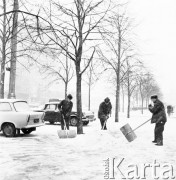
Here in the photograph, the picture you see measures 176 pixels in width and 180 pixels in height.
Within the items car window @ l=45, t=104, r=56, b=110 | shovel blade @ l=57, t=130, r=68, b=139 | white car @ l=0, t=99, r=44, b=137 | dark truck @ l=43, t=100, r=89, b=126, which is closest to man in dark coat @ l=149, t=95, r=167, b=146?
shovel blade @ l=57, t=130, r=68, b=139

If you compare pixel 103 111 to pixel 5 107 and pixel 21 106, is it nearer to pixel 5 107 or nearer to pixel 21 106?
pixel 21 106

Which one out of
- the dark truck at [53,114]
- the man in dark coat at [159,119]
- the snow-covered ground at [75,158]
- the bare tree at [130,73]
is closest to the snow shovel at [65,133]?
the snow-covered ground at [75,158]

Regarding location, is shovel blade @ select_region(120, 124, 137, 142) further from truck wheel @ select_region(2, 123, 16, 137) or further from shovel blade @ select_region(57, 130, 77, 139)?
truck wheel @ select_region(2, 123, 16, 137)

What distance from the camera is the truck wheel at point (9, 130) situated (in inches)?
478

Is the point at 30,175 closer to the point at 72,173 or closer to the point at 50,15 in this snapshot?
the point at 72,173

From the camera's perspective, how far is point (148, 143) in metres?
10.4

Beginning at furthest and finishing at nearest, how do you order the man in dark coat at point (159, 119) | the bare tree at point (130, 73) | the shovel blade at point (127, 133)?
1. the bare tree at point (130, 73)
2. the shovel blade at point (127, 133)
3. the man in dark coat at point (159, 119)

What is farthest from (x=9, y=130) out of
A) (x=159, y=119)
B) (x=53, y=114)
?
(x=53, y=114)

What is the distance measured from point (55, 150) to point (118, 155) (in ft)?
6.40

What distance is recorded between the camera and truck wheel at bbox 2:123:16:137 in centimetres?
1215

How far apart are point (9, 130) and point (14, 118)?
53 cm

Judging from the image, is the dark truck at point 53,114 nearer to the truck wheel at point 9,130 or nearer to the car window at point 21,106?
the car window at point 21,106

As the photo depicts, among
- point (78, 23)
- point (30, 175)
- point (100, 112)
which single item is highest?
point (78, 23)

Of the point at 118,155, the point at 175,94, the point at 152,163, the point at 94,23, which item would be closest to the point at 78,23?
the point at 94,23
